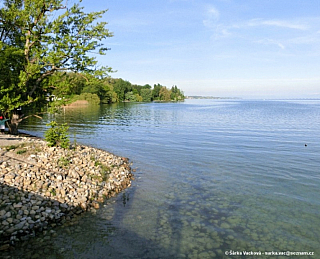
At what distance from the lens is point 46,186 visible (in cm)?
1160

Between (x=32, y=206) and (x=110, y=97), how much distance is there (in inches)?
5053

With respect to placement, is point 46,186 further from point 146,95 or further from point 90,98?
point 146,95

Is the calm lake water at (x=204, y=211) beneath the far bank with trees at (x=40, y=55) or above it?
beneath

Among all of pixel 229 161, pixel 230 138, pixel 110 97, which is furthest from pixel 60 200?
pixel 110 97

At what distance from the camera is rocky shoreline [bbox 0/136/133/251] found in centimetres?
952

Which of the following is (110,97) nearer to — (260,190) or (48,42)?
(48,42)

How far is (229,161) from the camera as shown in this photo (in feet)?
66.4

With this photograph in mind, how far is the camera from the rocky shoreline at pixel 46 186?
9523 millimetres

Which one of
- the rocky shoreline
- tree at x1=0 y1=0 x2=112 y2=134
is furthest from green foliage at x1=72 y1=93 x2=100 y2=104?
the rocky shoreline

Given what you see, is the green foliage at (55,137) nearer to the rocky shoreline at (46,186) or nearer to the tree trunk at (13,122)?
the rocky shoreline at (46,186)

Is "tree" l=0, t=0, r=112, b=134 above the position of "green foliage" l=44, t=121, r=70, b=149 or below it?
above

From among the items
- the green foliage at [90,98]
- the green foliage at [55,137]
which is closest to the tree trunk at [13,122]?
the green foliage at [55,137]

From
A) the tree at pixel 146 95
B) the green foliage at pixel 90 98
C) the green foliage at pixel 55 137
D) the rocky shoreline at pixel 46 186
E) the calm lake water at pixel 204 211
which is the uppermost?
the tree at pixel 146 95

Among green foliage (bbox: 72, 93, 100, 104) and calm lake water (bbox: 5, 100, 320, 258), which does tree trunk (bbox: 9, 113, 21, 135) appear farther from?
green foliage (bbox: 72, 93, 100, 104)
